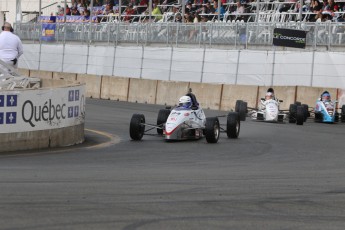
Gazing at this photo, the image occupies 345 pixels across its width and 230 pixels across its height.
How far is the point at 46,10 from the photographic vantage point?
5253cm

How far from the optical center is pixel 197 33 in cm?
3559

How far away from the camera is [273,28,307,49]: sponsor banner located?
3159 cm

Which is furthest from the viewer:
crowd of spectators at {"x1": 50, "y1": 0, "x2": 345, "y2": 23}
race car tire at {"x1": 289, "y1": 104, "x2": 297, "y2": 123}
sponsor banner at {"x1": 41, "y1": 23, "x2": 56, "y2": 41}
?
sponsor banner at {"x1": 41, "y1": 23, "x2": 56, "y2": 41}

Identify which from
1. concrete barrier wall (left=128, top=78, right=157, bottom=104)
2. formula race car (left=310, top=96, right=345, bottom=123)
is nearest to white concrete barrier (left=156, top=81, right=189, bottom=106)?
concrete barrier wall (left=128, top=78, right=157, bottom=104)

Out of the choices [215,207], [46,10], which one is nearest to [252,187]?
[215,207]

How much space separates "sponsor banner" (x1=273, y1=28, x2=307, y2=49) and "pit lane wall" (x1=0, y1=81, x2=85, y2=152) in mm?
Answer: 13999

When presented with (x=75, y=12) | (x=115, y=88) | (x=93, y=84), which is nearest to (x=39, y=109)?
(x=115, y=88)

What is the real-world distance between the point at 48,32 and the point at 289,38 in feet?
49.0

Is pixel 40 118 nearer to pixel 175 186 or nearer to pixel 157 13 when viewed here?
pixel 175 186

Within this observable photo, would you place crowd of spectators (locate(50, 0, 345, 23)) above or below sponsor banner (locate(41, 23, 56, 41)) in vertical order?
above

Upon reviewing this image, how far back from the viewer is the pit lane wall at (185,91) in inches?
1204

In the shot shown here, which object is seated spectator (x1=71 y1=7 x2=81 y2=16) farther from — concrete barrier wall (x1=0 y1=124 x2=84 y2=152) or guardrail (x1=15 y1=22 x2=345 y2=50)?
concrete barrier wall (x1=0 y1=124 x2=84 y2=152)

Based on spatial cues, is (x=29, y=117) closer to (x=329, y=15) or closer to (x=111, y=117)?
(x=111, y=117)

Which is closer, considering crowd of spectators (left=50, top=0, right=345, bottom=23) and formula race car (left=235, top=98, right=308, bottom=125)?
formula race car (left=235, top=98, right=308, bottom=125)
